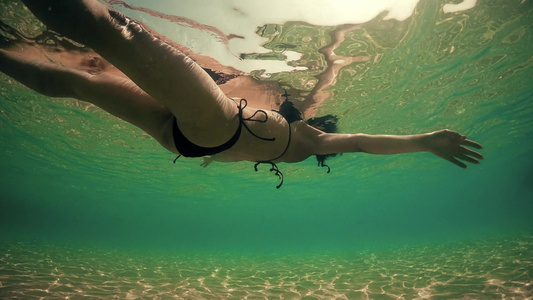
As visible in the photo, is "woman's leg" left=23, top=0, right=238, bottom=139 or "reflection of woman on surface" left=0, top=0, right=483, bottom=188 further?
"reflection of woman on surface" left=0, top=0, right=483, bottom=188

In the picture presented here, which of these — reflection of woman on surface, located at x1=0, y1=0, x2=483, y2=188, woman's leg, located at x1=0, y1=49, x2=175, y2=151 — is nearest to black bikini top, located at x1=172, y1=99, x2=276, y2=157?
reflection of woman on surface, located at x1=0, y1=0, x2=483, y2=188

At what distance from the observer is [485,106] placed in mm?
15375

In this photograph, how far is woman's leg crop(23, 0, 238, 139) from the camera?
225cm

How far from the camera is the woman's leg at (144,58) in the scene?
2253 millimetres

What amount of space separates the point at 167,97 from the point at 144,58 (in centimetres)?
43

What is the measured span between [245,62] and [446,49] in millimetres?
Result: 7443

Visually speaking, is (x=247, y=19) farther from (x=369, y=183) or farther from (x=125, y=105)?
(x=369, y=183)

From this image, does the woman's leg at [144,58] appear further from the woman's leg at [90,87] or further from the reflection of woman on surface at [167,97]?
the woman's leg at [90,87]

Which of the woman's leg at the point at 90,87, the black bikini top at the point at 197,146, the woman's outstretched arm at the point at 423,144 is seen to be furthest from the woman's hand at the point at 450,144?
the woman's leg at the point at 90,87

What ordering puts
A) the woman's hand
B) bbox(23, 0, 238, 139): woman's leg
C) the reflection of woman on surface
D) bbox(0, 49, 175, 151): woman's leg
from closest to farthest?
bbox(23, 0, 238, 139): woman's leg → the reflection of woman on surface → bbox(0, 49, 175, 151): woman's leg → the woman's hand

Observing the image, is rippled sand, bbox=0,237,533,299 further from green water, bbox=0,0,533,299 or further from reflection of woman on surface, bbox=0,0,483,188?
reflection of woman on surface, bbox=0,0,483,188

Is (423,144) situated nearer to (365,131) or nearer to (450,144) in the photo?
(450,144)

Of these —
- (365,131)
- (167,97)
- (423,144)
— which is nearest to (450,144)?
(423,144)

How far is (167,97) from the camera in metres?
2.75
